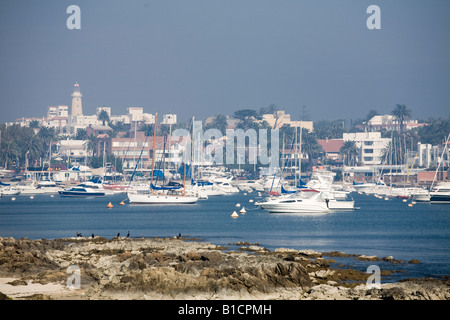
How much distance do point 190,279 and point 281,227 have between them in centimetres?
3444

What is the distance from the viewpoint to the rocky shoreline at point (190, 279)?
29.2 m

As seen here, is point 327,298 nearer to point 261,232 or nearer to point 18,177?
point 261,232

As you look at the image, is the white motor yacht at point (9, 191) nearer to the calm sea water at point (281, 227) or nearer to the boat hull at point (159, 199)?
the calm sea water at point (281, 227)

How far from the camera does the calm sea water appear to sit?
46938 millimetres

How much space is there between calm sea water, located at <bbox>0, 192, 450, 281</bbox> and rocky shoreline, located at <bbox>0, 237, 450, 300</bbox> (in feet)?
12.1

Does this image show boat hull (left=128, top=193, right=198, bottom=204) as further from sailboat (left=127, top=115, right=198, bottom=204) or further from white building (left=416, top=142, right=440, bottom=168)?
white building (left=416, top=142, right=440, bottom=168)

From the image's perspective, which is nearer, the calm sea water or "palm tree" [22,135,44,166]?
the calm sea water

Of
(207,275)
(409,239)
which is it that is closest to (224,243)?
(409,239)

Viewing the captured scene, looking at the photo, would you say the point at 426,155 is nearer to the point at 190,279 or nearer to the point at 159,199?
the point at 159,199

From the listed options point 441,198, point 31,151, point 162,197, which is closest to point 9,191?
point 162,197

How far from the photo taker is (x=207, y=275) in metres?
32.0

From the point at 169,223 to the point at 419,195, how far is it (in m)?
48.2

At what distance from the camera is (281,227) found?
211 feet

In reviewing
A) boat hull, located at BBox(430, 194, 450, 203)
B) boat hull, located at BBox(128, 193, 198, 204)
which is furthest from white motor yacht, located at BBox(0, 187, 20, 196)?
boat hull, located at BBox(430, 194, 450, 203)
